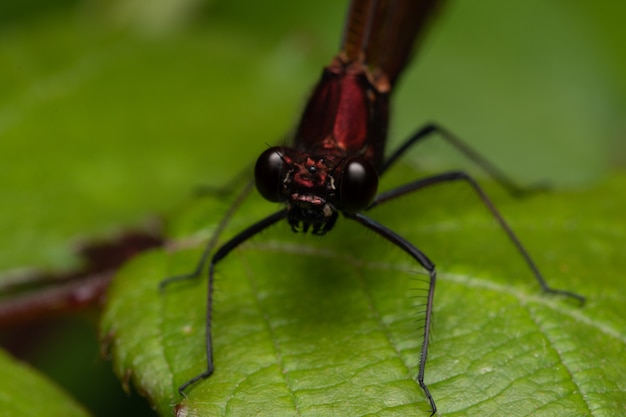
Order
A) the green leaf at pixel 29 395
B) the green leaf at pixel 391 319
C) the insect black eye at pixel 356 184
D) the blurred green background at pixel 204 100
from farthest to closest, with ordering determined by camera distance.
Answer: the blurred green background at pixel 204 100
the insect black eye at pixel 356 184
the green leaf at pixel 29 395
the green leaf at pixel 391 319

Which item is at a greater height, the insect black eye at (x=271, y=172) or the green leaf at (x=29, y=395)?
the insect black eye at (x=271, y=172)

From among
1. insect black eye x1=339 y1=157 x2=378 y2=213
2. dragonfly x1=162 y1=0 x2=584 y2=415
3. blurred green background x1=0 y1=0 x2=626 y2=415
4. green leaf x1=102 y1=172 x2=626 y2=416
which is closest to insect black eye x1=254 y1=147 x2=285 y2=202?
dragonfly x1=162 y1=0 x2=584 y2=415

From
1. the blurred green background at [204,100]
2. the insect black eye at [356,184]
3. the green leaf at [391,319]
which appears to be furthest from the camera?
the blurred green background at [204,100]

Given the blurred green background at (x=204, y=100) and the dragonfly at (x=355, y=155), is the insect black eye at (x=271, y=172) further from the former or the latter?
the blurred green background at (x=204, y=100)

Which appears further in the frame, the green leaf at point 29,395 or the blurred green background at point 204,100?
the blurred green background at point 204,100

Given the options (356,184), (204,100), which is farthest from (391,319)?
(204,100)

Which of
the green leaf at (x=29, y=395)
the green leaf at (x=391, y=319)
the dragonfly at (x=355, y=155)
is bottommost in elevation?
the green leaf at (x=29, y=395)

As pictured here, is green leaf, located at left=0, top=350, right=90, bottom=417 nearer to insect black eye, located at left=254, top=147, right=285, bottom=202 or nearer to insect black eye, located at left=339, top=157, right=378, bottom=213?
insect black eye, located at left=254, top=147, right=285, bottom=202

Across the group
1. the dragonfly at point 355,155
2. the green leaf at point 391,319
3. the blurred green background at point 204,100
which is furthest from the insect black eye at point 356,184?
the blurred green background at point 204,100
